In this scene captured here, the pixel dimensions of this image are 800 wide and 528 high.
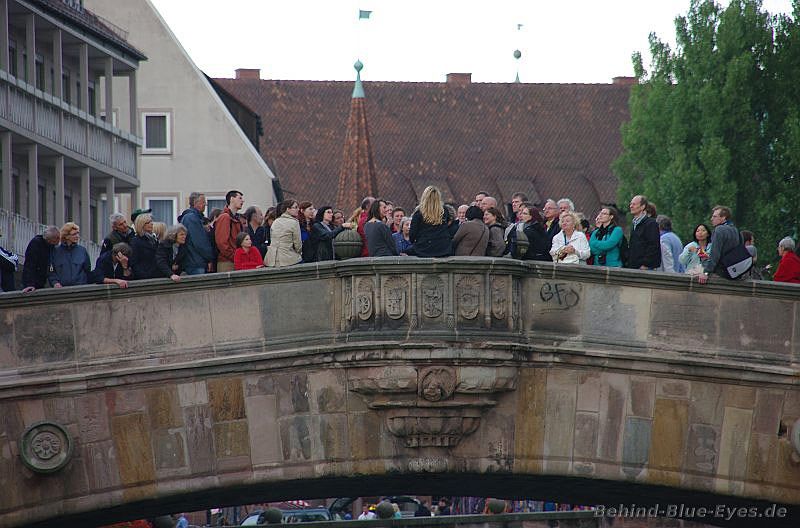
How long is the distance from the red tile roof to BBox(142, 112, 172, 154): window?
33.0 feet

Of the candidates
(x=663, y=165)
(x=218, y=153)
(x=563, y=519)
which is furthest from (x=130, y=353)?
(x=663, y=165)

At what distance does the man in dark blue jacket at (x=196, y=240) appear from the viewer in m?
23.7

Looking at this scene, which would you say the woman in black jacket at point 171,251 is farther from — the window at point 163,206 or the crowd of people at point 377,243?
the window at point 163,206

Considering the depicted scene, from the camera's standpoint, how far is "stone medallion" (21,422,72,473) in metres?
23.1

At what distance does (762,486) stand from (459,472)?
11.8ft

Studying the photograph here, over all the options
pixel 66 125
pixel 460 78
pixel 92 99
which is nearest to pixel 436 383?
pixel 66 125

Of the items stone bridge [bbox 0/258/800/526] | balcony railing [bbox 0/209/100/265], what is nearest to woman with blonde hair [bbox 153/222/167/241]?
stone bridge [bbox 0/258/800/526]

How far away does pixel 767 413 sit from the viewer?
77.8ft

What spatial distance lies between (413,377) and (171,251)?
3.22 meters

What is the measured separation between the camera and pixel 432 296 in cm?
2362

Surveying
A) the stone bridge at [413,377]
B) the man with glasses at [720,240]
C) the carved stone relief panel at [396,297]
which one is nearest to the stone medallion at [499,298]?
the stone bridge at [413,377]

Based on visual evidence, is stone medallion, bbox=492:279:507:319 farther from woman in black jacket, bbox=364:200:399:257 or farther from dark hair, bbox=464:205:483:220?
woman in black jacket, bbox=364:200:399:257

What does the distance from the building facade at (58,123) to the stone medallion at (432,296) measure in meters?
14.4

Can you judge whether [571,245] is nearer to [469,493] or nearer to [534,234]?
[534,234]
